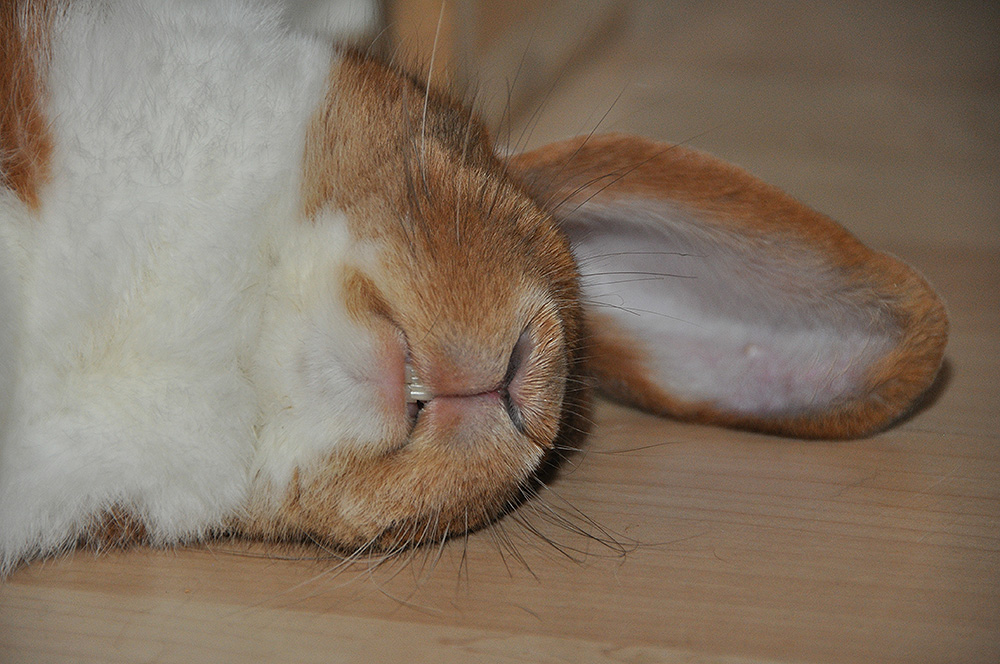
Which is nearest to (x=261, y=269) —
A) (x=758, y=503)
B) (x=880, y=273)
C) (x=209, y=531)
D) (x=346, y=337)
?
(x=346, y=337)

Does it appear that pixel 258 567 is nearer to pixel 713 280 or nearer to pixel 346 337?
pixel 346 337

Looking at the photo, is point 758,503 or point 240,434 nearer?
point 240,434

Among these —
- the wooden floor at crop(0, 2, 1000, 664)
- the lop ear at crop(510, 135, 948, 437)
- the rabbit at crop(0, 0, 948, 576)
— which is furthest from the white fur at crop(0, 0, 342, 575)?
the lop ear at crop(510, 135, 948, 437)

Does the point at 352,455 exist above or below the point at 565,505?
above

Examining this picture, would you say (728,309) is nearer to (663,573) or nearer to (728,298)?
(728,298)

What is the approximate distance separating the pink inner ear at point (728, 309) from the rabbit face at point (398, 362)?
0.40 metres

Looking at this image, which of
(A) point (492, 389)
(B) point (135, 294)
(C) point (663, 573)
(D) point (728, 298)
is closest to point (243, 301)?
(B) point (135, 294)

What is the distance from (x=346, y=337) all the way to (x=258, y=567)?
11.1 inches

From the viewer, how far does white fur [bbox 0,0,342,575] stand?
1.03 m

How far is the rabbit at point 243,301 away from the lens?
104cm

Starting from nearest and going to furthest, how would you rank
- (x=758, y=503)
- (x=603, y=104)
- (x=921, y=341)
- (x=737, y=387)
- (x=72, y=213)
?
(x=72, y=213)
(x=758, y=503)
(x=921, y=341)
(x=737, y=387)
(x=603, y=104)

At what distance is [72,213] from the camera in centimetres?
105

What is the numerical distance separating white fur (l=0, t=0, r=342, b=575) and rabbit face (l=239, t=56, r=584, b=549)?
0.04 m

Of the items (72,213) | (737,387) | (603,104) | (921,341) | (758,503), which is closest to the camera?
(72,213)
